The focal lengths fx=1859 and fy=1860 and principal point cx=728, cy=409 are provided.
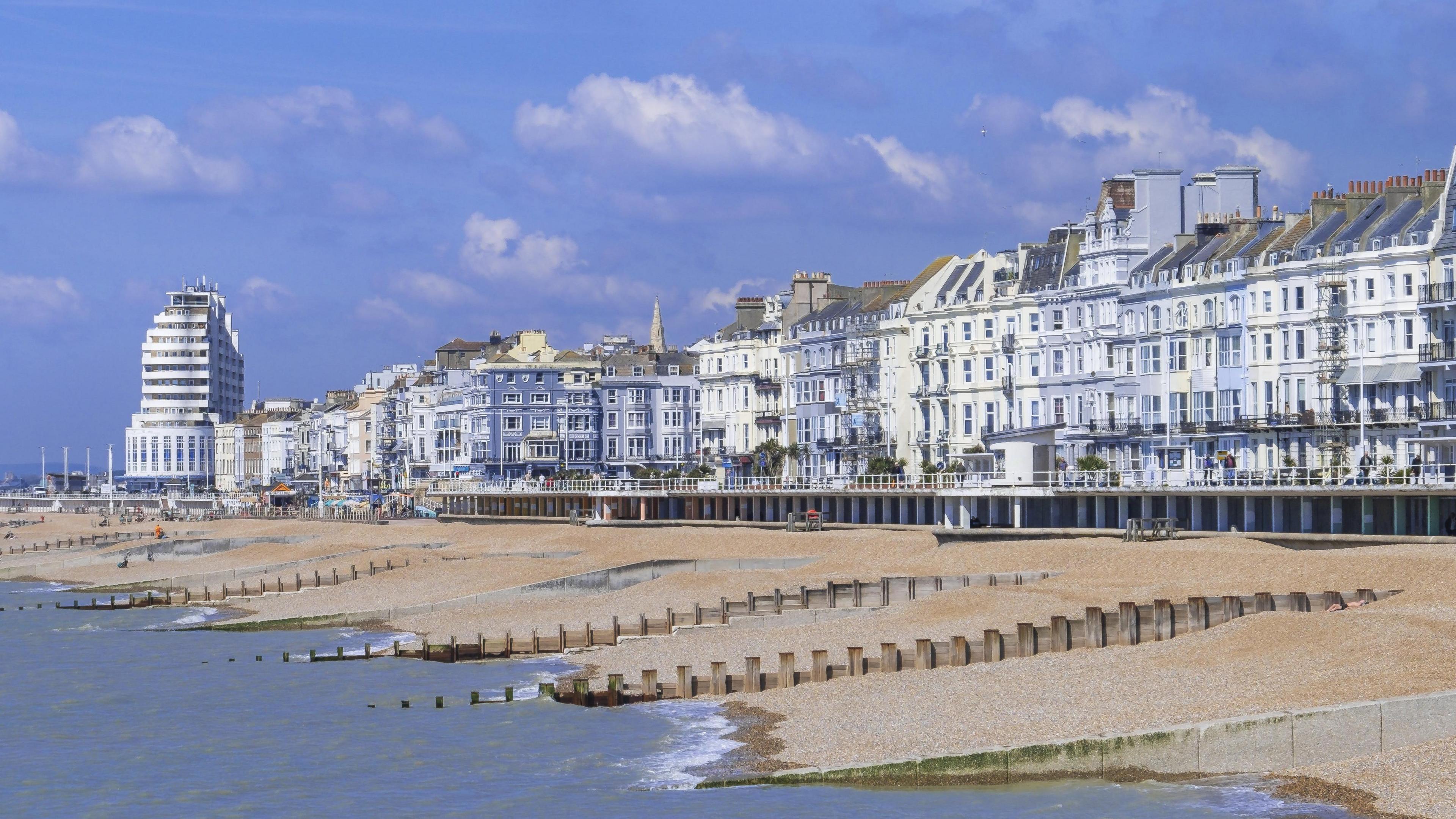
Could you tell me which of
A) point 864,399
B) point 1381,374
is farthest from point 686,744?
point 864,399

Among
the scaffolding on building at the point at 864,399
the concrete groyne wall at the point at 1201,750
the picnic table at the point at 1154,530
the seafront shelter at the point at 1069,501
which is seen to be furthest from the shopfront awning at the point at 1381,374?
the concrete groyne wall at the point at 1201,750

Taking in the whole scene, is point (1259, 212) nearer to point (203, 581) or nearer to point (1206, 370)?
point (1206, 370)

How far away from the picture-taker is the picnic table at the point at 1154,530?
5825 cm

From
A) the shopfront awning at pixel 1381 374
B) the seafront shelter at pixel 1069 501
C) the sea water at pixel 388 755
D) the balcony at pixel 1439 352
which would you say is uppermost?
the balcony at pixel 1439 352

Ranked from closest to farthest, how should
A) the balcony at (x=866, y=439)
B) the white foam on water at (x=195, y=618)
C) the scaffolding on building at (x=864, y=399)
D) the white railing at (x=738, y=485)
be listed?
1. the white foam on water at (x=195, y=618)
2. the white railing at (x=738, y=485)
3. the balcony at (x=866, y=439)
4. the scaffolding on building at (x=864, y=399)

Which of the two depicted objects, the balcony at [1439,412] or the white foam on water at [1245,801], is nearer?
the white foam on water at [1245,801]

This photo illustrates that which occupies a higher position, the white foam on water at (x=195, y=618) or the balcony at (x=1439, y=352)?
the balcony at (x=1439, y=352)

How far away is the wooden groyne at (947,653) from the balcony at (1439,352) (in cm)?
2962

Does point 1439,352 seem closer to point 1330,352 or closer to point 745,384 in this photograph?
point 1330,352

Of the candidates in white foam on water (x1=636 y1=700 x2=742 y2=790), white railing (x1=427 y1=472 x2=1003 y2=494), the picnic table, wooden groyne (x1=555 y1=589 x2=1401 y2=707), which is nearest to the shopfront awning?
the picnic table

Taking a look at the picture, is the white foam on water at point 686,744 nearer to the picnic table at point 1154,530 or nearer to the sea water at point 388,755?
the sea water at point 388,755

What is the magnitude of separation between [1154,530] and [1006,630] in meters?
22.6

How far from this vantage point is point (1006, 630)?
125 feet

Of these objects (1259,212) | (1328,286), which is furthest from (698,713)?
(1259,212)
